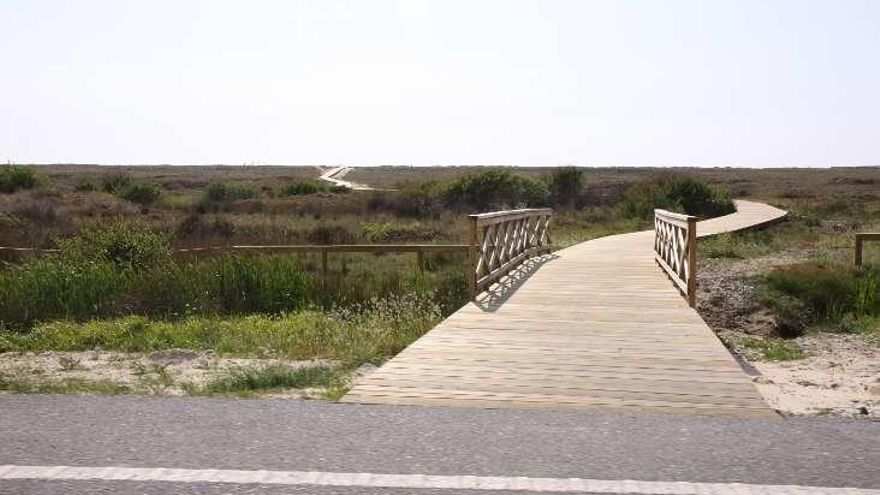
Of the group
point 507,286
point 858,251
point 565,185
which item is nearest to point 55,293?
point 507,286

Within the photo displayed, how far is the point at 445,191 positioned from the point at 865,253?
28466 millimetres

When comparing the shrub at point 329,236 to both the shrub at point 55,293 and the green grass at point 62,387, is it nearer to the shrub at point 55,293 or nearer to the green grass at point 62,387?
the shrub at point 55,293

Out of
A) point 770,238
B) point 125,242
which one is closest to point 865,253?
point 770,238

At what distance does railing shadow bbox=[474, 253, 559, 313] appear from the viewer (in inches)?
447

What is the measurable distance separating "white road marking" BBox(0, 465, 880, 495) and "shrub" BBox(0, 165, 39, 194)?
150ft

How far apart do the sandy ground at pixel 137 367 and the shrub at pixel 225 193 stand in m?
41.6

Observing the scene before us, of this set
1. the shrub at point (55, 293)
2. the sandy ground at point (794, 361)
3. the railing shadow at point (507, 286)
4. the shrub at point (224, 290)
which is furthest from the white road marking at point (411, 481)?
the shrub at point (224, 290)

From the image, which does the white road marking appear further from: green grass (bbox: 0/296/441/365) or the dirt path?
the dirt path

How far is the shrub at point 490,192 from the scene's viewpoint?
46.0 meters

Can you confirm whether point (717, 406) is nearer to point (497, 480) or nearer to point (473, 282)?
point (497, 480)

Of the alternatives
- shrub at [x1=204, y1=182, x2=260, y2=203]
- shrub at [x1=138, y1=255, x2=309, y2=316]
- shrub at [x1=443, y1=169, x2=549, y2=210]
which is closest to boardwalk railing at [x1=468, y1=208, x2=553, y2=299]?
shrub at [x1=138, y1=255, x2=309, y2=316]

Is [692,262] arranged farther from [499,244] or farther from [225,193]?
[225,193]

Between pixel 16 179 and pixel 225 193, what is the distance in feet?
38.6

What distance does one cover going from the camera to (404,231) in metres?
32.0
